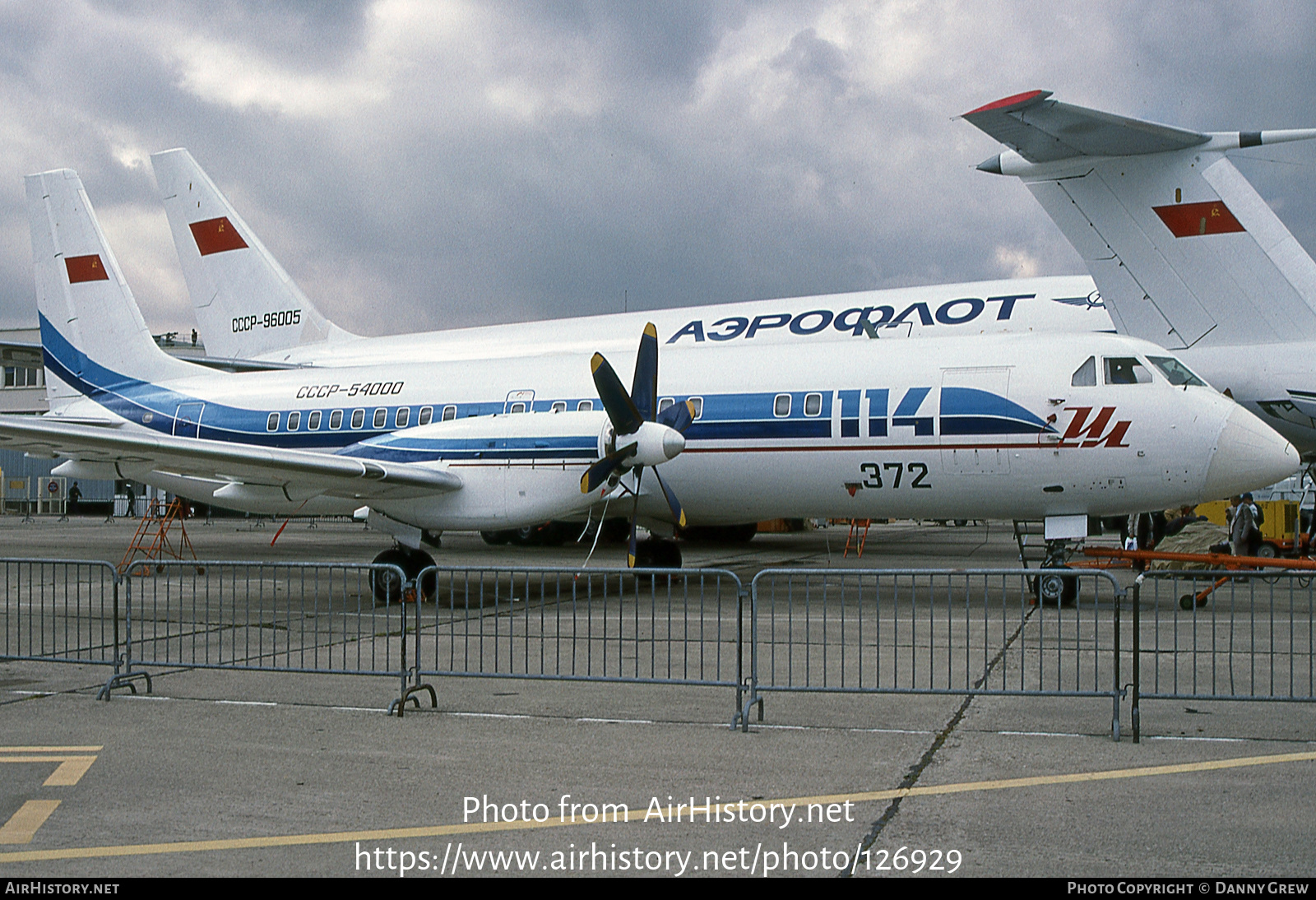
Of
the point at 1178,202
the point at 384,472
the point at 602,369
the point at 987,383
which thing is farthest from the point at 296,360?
the point at 1178,202

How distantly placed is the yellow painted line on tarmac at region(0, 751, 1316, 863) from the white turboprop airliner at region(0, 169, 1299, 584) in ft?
23.7

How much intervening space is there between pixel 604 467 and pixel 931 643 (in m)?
6.55

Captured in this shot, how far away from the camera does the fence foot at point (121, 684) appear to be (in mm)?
7699

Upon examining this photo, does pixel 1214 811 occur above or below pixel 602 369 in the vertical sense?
below

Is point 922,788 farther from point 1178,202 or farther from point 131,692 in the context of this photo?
point 1178,202

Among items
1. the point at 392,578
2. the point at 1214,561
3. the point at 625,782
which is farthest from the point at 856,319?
the point at 625,782

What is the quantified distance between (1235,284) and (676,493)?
26.5 ft

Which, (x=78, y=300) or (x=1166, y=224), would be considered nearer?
(x=1166, y=224)

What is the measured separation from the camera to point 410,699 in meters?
7.54

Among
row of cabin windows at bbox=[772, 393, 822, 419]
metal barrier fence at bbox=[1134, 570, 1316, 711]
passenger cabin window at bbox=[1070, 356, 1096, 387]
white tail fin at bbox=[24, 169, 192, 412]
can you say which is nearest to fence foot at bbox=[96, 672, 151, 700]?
metal barrier fence at bbox=[1134, 570, 1316, 711]

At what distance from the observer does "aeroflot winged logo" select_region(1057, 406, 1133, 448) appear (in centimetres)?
1259

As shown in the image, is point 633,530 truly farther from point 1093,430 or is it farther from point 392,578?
point 1093,430

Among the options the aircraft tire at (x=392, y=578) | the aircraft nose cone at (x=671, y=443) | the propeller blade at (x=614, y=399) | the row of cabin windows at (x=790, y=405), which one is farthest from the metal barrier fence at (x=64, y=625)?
the row of cabin windows at (x=790, y=405)

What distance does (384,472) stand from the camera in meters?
13.3
